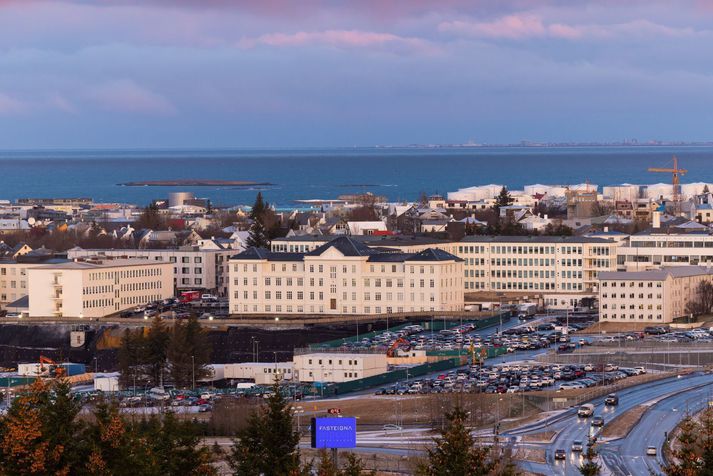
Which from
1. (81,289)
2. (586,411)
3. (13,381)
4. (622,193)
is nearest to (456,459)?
(586,411)

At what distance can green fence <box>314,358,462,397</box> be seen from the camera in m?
53.2

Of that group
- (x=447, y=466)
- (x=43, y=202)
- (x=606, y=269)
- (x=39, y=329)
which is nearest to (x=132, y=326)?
(x=39, y=329)

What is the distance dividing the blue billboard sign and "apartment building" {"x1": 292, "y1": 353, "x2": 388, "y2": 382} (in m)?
22.0

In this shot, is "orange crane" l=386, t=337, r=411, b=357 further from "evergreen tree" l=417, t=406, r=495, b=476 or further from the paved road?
"evergreen tree" l=417, t=406, r=495, b=476

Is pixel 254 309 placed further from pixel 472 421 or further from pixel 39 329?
pixel 472 421

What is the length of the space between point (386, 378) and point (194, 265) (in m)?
28.1

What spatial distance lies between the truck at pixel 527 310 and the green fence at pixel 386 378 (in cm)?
1340

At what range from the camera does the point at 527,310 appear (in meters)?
72.3

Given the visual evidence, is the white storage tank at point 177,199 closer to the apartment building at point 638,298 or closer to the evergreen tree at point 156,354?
the apartment building at point 638,298

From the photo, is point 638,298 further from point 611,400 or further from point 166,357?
point 611,400

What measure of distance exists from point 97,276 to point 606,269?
20.5 meters

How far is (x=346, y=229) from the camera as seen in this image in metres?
91.5

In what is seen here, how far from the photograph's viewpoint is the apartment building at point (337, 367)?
55938mm

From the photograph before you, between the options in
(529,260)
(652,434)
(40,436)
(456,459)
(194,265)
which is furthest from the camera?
(194,265)
